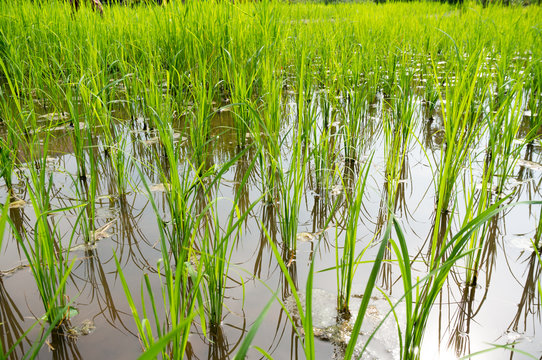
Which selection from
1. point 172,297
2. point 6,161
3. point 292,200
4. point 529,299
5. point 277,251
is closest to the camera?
point 172,297

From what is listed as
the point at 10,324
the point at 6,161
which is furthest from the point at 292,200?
the point at 6,161

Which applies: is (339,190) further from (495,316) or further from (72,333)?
(72,333)

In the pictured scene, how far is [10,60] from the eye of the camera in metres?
2.21

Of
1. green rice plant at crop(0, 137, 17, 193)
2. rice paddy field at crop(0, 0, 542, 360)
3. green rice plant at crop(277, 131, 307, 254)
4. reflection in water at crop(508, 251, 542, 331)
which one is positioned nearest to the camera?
rice paddy field at crop(0, 0, 542, 360)

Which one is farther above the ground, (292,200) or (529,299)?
(292,200)

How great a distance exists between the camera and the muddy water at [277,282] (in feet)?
3.28

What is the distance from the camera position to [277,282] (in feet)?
4.01

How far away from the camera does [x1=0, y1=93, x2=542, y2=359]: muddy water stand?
1000 mm

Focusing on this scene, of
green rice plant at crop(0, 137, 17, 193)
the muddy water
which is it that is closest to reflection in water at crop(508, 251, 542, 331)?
the muddy water

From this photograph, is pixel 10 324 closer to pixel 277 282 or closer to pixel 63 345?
pixel 63 345

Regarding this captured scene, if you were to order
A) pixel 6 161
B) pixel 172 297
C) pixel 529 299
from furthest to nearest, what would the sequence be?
pixel 6 161
pixel 529 299
pixel 172 297

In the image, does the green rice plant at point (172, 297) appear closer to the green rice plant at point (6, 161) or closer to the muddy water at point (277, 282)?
the muddy water at point (277, 282)

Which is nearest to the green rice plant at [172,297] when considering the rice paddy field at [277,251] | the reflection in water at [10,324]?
the rice paddy field at [277,251]

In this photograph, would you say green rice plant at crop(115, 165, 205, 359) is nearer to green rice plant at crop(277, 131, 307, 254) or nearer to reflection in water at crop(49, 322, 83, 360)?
reflection in water at crop(49, 322, 83, 360)
